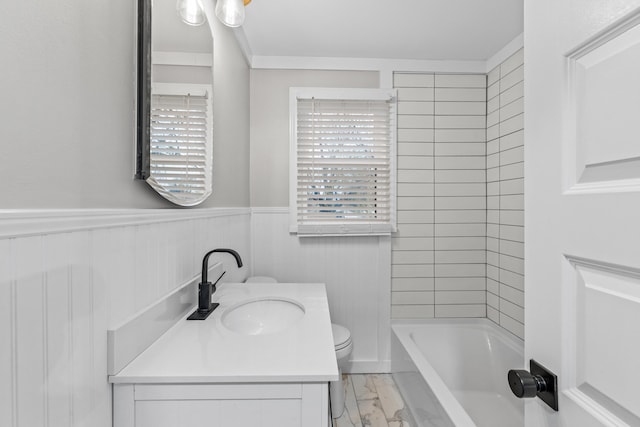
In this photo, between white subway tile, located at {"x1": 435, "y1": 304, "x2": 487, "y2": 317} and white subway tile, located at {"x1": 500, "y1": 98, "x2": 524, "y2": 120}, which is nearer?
white subway tile, located at {"x1": 500, "y1": 98, "x2": 524, "y2": 120}

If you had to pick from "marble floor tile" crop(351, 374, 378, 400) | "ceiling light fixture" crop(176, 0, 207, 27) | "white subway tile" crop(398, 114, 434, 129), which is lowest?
"marble floor tile" crop(351, 374, 378, 400)

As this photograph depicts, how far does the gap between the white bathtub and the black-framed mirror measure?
159cm

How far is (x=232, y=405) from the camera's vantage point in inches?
31.5

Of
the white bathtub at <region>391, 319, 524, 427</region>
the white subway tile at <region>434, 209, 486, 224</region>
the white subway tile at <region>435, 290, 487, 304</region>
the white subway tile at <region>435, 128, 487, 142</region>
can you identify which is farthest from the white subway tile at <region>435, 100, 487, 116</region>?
the white bathtub at <region>391, 319, 524, 427</region>

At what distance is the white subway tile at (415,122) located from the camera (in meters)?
2.63

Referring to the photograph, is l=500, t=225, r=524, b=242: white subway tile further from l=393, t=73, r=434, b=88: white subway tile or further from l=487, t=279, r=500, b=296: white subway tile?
l=393, t=73, r=434, b=88: white subway tile

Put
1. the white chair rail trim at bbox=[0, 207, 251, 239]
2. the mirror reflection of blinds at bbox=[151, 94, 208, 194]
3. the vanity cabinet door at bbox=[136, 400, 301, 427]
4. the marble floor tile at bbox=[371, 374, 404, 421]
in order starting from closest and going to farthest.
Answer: the white chair rail trim at bbox=[0, 207, 251, 239]
the vanity cabinet door at bbox=[136, 400, 301, 427]
the mirror reflection of blinds at bbox=[151, 94, 208, 194]
the marble floor tile at bbox=[371, 374, 404, 421]

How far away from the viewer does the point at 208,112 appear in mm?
1518

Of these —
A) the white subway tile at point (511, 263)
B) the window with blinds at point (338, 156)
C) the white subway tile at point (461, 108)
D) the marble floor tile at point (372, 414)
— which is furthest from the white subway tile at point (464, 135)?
the marble floor tile at point (372, 414)

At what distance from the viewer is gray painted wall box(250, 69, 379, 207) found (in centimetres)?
258

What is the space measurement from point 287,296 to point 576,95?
1.32 metres

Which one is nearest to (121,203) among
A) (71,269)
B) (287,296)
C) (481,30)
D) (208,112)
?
(71,269)

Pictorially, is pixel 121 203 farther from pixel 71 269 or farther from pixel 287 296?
pixel 287 296

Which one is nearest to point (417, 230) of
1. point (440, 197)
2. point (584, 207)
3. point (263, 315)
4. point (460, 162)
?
point (440, 197)
